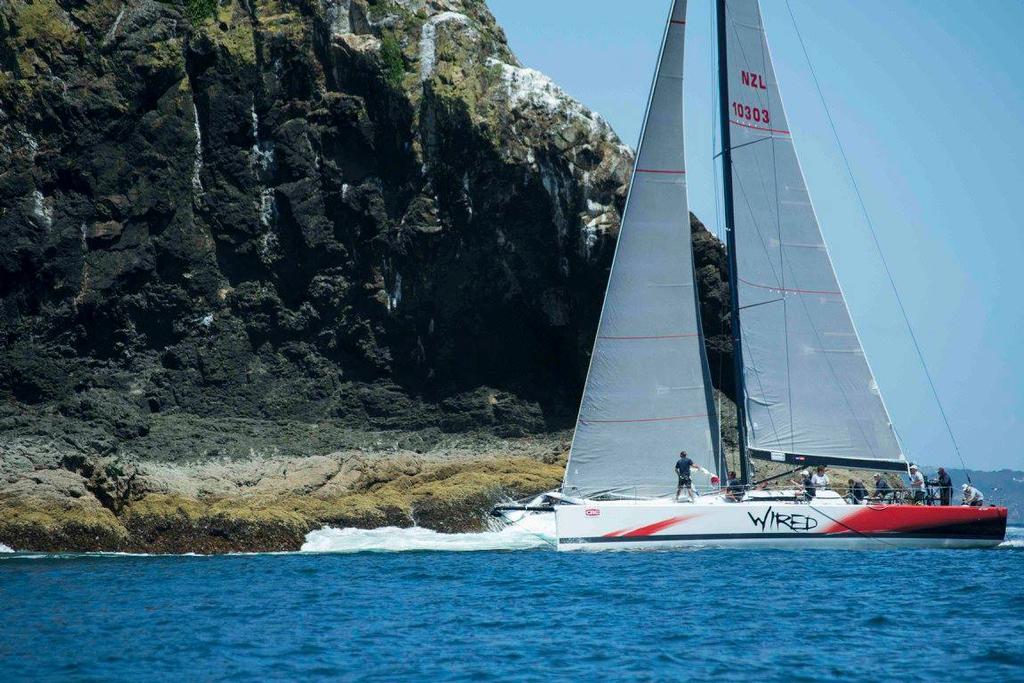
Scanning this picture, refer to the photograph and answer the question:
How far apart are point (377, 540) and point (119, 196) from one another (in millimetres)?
13387

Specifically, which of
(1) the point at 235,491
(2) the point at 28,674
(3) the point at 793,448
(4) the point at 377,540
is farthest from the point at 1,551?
(3) the point at 793,448

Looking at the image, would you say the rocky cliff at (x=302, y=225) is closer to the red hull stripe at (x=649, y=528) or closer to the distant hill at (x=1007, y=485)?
the red hull stripe at (x=649, y=528)

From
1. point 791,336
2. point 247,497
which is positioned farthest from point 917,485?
point 247,497

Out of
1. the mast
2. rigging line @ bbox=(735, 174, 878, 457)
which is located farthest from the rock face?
rigging line @ bbox=(735, 174, 878, 457)

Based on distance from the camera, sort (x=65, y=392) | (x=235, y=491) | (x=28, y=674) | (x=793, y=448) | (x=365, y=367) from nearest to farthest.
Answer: (x=28, y=674) → (x=793, y=448) → (x=235, y=491) → (x=65, y=392) → (x=365, y=367)

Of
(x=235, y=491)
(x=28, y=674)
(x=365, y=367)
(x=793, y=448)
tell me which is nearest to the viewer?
(x=28, y=674)

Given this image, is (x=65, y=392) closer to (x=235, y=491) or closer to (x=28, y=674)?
(x=235, y=491)

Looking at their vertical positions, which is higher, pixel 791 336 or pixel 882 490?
pixel 791 336

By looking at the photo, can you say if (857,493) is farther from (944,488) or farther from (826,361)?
(826,361)

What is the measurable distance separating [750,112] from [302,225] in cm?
1442

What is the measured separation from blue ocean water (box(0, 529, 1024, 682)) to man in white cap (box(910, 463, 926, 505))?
128cm

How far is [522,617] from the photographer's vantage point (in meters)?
16.7

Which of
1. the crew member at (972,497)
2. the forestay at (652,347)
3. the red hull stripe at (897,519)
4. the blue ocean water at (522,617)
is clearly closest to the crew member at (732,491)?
the forestay at (652,347)

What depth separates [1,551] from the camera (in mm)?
25406
